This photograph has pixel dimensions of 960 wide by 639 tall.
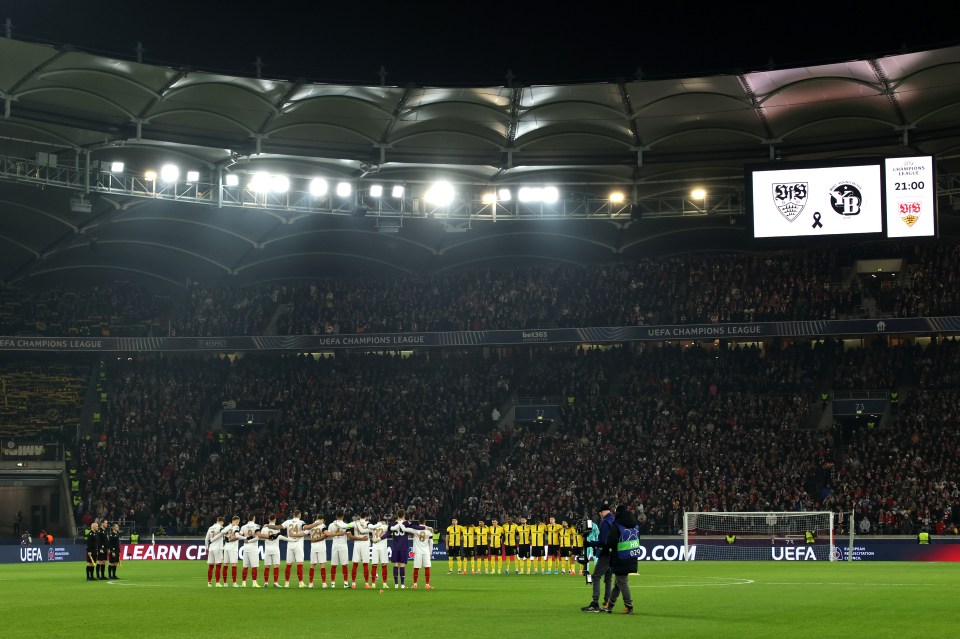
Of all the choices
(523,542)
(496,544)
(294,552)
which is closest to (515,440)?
(523,542)

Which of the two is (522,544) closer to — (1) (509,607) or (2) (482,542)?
(2) (482,542)

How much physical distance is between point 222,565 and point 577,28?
26885 mm

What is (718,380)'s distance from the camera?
2274 inches

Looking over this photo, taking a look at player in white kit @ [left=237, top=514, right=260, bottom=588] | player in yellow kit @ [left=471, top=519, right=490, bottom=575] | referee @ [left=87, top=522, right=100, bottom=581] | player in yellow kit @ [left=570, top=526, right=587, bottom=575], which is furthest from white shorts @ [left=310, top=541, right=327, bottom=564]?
player in yellow kit @ [left=570, top=526, right=587, bottom=575]

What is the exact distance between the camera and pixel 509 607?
906 inches

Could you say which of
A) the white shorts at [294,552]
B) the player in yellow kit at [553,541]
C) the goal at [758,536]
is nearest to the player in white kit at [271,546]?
the white shorts at [294,552]

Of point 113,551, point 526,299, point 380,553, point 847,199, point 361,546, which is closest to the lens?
point 380,553

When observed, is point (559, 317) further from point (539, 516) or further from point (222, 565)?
point (222, 565)

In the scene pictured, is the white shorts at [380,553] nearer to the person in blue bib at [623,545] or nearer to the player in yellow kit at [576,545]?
the person in blue bib at [623,545]

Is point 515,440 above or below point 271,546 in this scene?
above

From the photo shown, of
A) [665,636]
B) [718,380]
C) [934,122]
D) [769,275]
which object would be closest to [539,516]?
[718,380]

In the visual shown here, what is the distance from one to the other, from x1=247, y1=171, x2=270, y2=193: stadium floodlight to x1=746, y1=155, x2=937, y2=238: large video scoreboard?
19.4 metres

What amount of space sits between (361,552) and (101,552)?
31.8 feet

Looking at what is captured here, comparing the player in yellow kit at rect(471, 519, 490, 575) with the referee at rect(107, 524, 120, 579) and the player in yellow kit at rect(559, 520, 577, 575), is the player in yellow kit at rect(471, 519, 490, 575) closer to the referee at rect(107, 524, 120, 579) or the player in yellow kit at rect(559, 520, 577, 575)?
the player in yellow kit at rect(559, 520, 577, 575)
